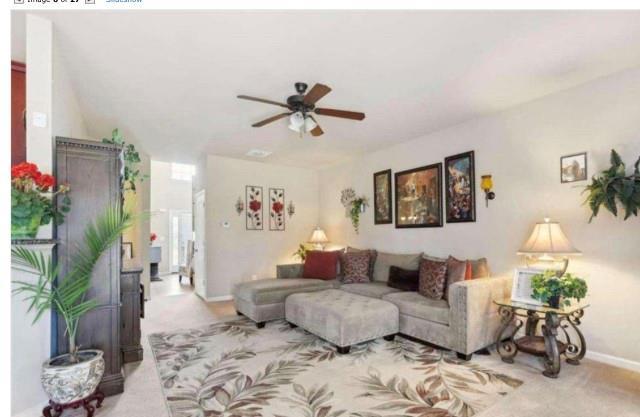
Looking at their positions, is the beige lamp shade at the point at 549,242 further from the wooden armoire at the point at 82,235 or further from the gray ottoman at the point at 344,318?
the wooden armoire at the point at 82,235

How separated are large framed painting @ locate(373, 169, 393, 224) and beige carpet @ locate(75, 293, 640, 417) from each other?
2527 millimetres

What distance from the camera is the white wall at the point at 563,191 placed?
279cm

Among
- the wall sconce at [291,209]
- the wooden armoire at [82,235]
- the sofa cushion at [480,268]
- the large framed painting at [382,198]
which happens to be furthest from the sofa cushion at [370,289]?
the wooden armoire at [82,235]

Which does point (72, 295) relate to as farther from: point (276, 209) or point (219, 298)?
point (276, 209)

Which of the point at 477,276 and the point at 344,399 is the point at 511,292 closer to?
the point at 477,276

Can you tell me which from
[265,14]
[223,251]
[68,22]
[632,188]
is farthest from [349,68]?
[223,251]

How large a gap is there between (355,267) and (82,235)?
3471mm

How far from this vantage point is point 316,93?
103 inches

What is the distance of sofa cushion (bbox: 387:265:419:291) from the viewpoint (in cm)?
404

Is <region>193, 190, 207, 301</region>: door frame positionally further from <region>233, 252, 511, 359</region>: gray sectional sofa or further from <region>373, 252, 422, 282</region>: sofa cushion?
<region>373, 252, 422, 282</region>: sofa cushion

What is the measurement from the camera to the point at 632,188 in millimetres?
2537

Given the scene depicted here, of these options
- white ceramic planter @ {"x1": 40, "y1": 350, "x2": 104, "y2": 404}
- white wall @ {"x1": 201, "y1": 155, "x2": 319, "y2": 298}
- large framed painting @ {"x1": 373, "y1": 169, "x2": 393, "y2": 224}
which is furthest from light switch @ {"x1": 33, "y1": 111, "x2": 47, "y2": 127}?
large framed painting @ {"x1": 373, "y1": 169, "x2": 393, "y2": 224}

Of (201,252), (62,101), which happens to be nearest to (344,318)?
(62,101)

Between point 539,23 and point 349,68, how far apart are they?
4.36 feet
